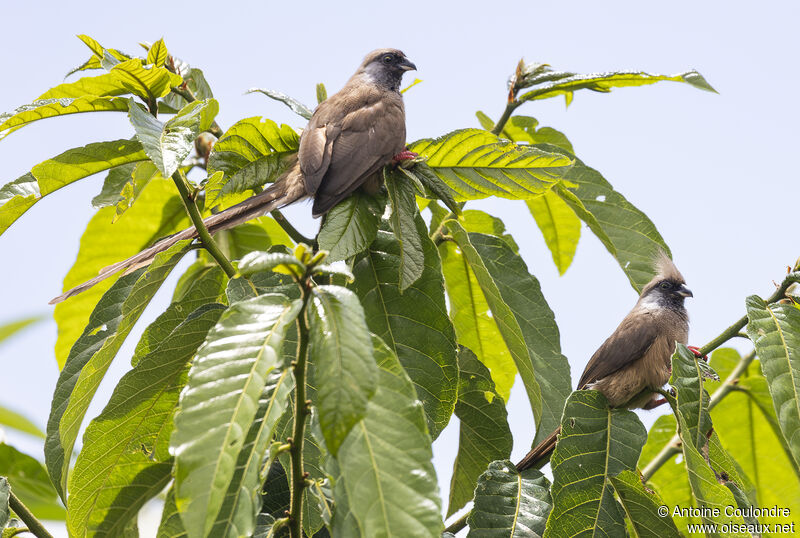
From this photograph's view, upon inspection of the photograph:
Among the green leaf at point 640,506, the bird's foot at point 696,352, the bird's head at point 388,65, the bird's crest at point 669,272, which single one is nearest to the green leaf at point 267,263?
the green leaf at point 640,506

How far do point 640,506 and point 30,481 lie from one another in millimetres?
2333

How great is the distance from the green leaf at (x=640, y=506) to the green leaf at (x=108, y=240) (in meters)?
2.14

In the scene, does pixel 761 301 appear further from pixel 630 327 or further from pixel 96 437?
pixel 96 437

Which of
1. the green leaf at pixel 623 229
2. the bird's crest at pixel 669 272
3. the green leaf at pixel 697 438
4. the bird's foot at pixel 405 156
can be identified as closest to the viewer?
the green leaf at pixel 697 438

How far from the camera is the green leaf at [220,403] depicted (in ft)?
3.91

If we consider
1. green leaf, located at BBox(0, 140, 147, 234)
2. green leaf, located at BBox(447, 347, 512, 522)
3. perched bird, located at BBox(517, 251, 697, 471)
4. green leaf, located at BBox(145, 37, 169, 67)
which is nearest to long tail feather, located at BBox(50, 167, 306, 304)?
green leaf, located at BBox(0, 140, 147, 234)

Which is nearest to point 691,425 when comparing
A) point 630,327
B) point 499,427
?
point 499,427

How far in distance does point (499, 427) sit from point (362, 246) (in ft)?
3.08

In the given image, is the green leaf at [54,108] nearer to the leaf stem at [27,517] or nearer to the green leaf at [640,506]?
the leaf stem at [27,517]

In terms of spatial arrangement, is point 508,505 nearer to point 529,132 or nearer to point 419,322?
point 419,322

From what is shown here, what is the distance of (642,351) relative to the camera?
350 cm

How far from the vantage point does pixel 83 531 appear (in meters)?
2.22

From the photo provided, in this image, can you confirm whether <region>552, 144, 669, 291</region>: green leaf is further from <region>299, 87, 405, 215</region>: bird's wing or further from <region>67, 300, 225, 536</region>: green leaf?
<region>67, 300, 225, 536</region>: green leaf

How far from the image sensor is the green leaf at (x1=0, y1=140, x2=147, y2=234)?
2.27 meters
